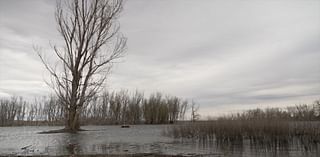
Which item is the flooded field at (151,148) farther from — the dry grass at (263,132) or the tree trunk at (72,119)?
the tree trunk at (72,119)

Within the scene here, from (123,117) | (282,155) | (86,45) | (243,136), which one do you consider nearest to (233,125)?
(243,136)

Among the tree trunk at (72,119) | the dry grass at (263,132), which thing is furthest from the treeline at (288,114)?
the tree trunk at (72,119)

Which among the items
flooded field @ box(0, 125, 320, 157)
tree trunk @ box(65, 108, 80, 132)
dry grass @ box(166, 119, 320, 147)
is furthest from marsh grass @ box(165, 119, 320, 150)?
tree trunk @ box(65, 108, 80, 132)

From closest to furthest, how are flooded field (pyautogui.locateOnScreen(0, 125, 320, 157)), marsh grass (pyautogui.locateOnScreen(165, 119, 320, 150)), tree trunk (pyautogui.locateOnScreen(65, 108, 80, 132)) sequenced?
flooded field (pyautogui.locateOnScreen(0, 125, 320, 157))
marsh grass (pyautogui.locateOnScreen(165, 119, 320, 150))
tree trunk (pyautogui.locateOnScreen(65, 108, 80, 132))

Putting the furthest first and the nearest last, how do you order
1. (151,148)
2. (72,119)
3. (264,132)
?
(72,119) → (264,132) → (151,148)

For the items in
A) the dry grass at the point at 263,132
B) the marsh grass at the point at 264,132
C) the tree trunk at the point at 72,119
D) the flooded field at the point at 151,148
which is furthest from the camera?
the tree trunk at the point at 72,119

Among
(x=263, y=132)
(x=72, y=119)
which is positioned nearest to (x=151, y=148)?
(x=263, y=132)

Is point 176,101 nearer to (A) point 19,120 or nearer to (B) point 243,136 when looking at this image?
(A) point 19,120

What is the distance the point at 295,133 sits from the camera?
16.5m

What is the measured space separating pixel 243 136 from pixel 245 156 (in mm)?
7308

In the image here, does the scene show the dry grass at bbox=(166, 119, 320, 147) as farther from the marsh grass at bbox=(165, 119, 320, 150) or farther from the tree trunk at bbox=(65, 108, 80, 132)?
the tree trunk at bbox=(65, 108, 80, 132)

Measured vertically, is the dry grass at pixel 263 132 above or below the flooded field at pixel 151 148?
above

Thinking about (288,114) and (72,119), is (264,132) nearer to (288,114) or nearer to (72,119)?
(288,114)

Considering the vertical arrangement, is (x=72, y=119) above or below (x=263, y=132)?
above
